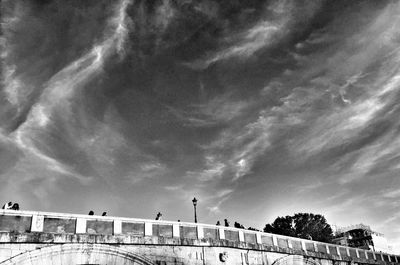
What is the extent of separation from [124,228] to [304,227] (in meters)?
37.7

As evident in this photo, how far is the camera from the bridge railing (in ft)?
37.7

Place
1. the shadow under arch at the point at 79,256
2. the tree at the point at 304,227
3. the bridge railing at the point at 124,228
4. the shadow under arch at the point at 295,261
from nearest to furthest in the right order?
the shadow under arch at the point at 79,256 < the bridge railing at the point at 124,228 < the shadow under arch at the point at 295,261 < the tree at the point at 304,227

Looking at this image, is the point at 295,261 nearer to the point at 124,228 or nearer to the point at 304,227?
the point at 124,228

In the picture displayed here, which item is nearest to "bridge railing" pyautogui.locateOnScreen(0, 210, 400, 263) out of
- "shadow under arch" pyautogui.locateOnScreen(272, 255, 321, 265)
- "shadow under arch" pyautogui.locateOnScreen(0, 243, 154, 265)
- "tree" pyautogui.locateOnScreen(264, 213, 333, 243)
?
"shadow under arch" pyautogui.locateOnScreen(272, 255, 321, 265)

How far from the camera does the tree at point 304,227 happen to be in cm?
4525

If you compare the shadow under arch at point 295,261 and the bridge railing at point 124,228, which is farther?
the shadow under arch at point 295,261

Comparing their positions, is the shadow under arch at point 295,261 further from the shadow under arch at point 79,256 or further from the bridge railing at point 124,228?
the shadow under arch at point 79,256

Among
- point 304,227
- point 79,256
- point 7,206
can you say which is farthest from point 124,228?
point 304,227

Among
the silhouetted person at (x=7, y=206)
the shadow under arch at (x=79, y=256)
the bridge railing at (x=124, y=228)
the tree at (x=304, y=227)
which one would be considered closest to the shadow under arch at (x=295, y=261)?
the bridge railing at (x=124, y=228)

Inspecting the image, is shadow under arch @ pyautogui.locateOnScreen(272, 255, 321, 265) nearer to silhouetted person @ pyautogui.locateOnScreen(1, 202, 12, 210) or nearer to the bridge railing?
the bridge railing

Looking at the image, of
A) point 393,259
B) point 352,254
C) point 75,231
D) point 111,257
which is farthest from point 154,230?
point 393,259

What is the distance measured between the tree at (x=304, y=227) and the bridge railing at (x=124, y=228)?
27.9 metres

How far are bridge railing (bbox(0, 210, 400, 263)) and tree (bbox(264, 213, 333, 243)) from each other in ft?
91.6

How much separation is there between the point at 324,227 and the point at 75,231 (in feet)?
135
